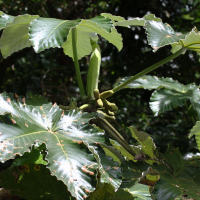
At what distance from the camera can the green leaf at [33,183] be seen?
1.91 feet

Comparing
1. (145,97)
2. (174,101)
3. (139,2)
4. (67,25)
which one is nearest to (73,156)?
(67,25)

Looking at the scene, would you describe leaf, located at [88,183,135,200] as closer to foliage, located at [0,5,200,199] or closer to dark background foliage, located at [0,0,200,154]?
foliage, located at [0,5,200,199]

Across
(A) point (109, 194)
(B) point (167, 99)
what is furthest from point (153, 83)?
(A) point (109, 194)

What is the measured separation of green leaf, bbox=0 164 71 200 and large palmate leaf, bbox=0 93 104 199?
0.11m

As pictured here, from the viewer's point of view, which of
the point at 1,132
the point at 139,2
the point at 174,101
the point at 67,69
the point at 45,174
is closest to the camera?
the point at 1,132

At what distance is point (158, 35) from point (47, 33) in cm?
32

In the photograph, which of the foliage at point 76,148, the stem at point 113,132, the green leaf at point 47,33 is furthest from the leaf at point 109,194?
the green leaf at point 47,33

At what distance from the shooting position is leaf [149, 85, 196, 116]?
1.00 metres

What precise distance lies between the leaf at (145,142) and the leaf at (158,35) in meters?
0.27

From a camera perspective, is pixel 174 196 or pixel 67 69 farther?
pixel 67 69

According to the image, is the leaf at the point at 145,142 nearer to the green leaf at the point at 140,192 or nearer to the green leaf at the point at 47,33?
the green leaf at the point at 140,192

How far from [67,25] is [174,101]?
0.66 m

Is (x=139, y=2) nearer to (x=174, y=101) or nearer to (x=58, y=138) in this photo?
(x=174, y=101)

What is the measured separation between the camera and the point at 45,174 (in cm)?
58
